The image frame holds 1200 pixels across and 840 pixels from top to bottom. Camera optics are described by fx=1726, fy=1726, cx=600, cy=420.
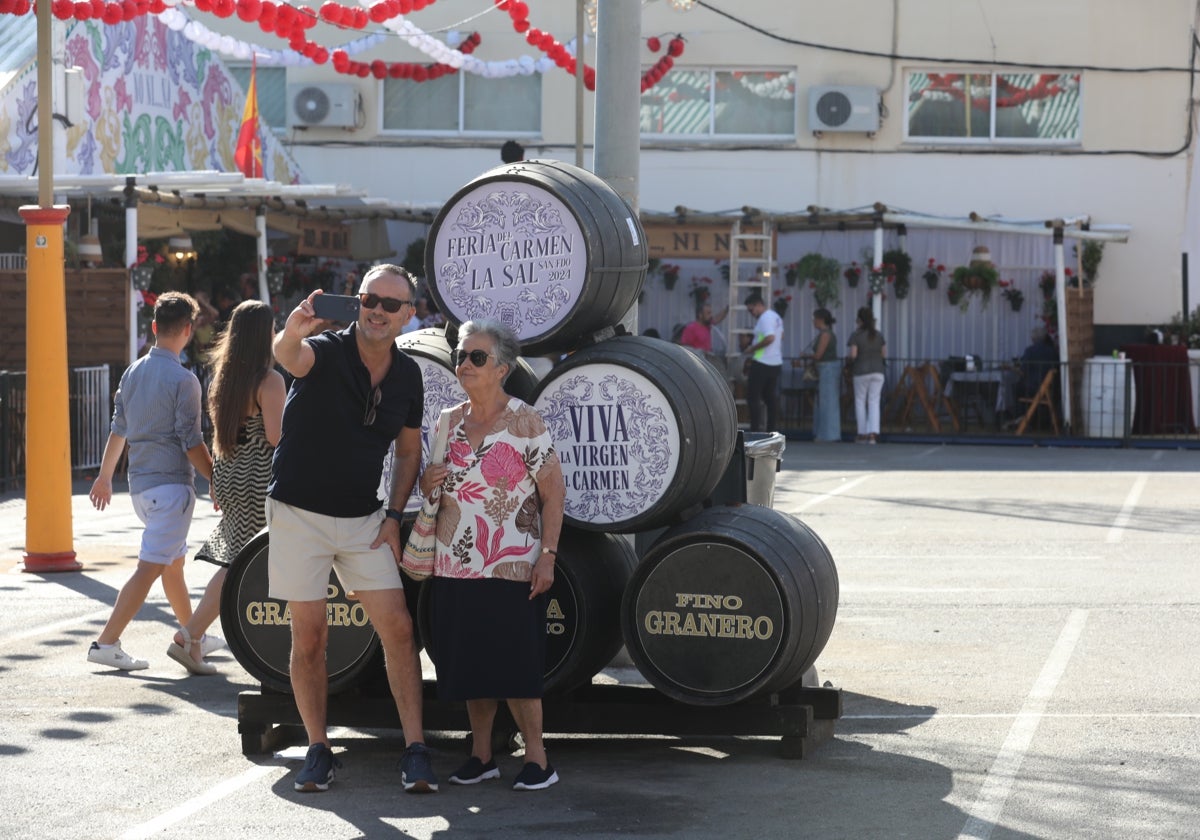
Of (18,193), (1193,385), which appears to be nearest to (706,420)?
(18,193)

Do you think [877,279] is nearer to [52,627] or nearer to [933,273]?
[933,273]

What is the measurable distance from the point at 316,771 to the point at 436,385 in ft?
5.84

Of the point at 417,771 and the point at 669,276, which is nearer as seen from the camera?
the point at 417,771

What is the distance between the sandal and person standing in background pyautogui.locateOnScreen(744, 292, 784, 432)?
45.8ft

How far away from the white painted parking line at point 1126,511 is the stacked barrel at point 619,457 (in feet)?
23.4

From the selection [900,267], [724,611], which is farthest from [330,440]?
[900,267]

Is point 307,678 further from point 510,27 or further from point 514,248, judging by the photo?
point 510,27

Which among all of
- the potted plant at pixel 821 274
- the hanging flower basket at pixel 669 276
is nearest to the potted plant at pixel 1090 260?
the potted plant at pixel 821 274

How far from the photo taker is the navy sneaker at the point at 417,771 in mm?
6191

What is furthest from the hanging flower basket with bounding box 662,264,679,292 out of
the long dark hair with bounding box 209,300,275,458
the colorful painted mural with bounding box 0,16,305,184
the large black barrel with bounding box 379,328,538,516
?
the large black barrel with bounding box 379,328,538,516

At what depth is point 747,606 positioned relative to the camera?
6.61m

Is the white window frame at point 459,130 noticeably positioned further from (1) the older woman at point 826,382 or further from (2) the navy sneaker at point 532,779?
(2) the navy sneaker at point 532,779

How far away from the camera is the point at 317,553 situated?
6148mm

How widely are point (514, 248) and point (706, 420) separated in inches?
43.8
